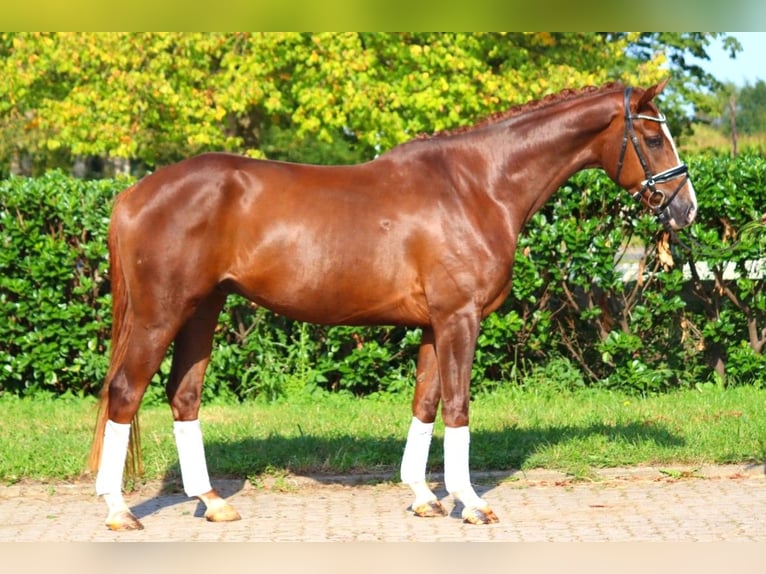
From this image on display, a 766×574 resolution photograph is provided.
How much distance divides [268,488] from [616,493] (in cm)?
223

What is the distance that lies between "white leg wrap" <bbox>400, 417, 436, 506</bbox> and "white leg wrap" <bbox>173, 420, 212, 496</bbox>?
46.4 inches

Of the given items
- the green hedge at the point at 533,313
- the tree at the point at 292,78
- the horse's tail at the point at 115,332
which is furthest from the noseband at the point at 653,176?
the tree at the point at 292,78

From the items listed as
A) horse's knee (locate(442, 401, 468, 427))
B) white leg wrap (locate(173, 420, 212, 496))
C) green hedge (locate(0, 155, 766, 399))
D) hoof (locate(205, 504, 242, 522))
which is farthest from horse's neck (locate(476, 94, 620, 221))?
green hedge (locate(0, 155, 766, 399))

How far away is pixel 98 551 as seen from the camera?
559 cm

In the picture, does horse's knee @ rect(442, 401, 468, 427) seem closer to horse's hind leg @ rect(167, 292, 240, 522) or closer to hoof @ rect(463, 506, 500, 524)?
hoof @ rect(463, 506, 500, 524)

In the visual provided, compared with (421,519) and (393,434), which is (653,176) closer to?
(421,519)

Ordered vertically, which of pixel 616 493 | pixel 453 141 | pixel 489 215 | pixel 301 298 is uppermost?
pixel 453 141

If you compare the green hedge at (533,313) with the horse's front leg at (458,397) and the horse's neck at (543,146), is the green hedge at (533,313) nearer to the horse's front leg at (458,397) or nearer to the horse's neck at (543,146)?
the horse's neck at (543,146)

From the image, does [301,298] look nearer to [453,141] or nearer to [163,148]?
[453,141]

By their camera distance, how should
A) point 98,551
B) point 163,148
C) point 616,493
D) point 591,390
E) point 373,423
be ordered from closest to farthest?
point 98,551
point 616,493
point 373,423
point 591,390
point 163,148

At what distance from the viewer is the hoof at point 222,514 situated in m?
6.39

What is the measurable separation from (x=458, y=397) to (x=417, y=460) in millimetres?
580

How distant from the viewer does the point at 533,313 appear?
1009 cm
